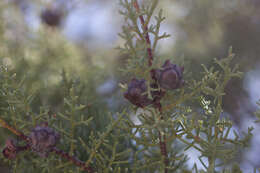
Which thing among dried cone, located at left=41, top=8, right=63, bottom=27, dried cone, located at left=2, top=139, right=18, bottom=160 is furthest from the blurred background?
dried cone, located at left=2, top=139, right=18, bottom=160

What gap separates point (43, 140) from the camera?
0.47 meters

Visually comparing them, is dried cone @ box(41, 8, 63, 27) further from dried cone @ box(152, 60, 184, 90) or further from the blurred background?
dried cone @ box(152, 60, 184, 90)

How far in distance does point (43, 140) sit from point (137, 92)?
171 millimetres

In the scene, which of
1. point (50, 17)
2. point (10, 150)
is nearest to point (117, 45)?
point (50, 17)

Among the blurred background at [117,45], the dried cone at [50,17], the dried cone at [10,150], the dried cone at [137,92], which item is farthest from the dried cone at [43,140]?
the dried cone at [50,17]

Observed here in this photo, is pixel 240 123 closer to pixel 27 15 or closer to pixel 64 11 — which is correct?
pixel 64 11

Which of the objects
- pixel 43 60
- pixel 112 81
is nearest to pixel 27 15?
pixel 43 60

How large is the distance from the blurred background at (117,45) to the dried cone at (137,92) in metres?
0.44

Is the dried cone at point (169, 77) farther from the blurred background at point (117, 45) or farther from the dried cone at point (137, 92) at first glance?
the blurred background at point (117, 45)

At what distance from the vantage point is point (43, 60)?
1.22 meters

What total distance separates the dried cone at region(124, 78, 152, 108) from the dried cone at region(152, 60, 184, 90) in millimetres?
28

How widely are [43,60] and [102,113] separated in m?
0.56

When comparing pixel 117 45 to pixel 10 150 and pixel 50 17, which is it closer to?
pixel 50 17

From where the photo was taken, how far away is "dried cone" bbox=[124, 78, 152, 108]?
0.46 meters
